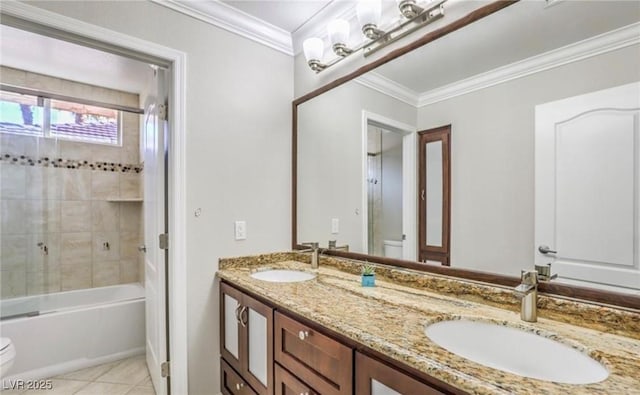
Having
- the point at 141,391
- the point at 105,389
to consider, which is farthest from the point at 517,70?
the point at 105,389

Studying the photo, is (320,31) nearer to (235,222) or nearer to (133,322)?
(235,222)

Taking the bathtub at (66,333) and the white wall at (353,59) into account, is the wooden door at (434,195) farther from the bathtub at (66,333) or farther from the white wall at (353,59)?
the bathtub at (66,333)

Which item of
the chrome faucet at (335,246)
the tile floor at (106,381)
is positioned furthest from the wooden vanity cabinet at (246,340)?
the tile floor at (106,381)

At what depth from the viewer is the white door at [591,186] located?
0.90 m

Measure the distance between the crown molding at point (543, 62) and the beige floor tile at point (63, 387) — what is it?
281cm

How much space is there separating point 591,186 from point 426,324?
69 centimetres

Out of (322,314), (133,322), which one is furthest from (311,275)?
(133,322)

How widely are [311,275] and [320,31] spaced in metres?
1.55

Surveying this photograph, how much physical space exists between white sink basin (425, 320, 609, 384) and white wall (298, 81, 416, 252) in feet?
2.75

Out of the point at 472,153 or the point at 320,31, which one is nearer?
the point at 472,153

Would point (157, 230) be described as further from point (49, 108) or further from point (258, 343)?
point (49, 108)

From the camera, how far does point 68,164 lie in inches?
118

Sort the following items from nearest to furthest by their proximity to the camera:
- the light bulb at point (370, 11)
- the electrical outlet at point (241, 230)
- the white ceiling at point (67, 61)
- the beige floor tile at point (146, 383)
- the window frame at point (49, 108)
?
the light bulb at point (370, 11), the electrical outlet at point (241, 230), the beige floor tile at point (146, 383), the white ceiling at point (67, 61), the window frame at point (49, 108)

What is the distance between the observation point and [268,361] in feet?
4.42
